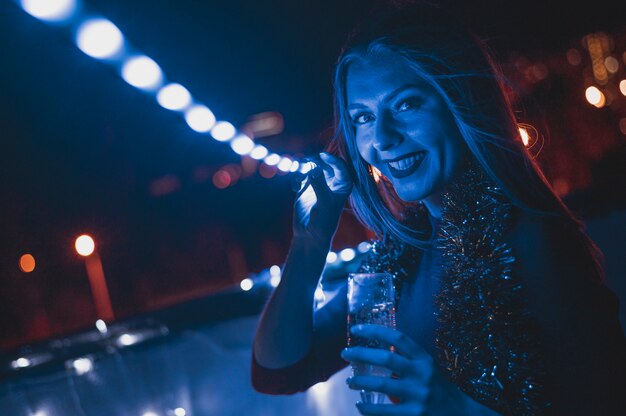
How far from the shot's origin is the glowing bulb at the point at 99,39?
4.22 feet

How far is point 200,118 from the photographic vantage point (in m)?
2.34

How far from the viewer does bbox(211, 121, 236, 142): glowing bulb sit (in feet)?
8.44

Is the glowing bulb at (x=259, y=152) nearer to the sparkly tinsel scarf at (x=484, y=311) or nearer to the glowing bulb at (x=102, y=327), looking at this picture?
the glowing bulb at (x=102, y=327)

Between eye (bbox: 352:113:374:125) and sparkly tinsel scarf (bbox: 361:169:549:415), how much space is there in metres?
0.38

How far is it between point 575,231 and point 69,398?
182 centimetres

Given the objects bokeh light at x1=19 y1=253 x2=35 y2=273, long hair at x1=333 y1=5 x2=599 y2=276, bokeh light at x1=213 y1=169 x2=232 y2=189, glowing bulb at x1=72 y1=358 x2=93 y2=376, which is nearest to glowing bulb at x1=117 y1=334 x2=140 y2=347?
glowing bulb at x1=72 y1=358 x2=93 y2=376

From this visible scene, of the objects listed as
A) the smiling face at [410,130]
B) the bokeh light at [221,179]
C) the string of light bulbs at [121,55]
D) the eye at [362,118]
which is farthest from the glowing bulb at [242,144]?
the bokeh light at [221,179]

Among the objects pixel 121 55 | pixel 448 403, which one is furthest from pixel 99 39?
pixel 448 403

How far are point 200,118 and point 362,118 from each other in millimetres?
1194

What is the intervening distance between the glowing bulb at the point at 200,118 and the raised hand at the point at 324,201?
937mm

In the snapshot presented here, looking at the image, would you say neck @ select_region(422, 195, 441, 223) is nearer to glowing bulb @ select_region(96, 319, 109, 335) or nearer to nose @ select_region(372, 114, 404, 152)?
nose @ select_region(372, 114, 404, 152)

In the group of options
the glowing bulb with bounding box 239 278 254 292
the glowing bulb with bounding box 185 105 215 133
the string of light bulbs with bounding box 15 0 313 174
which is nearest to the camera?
the string of light bulbs with bounding box 15 0 313 174

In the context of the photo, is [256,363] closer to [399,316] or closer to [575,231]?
[399,316]

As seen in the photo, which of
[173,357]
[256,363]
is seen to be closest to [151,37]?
[173,357]
